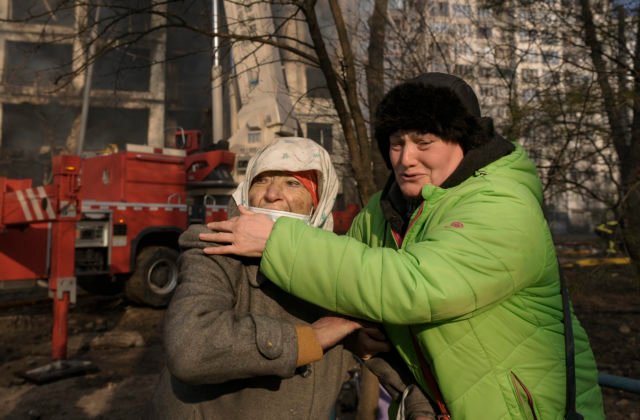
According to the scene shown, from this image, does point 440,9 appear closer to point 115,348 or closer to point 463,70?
point 463,70

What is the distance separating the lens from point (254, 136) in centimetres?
1083

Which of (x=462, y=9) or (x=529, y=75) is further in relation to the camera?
(x=462, y=9)

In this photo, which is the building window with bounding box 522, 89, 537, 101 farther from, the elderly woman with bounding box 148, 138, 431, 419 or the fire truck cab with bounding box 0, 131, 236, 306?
the fire truck cab with bounding box 0, 131, 236, 306

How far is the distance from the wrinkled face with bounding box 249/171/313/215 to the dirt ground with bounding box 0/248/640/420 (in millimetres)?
2865

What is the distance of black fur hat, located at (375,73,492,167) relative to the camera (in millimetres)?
1550

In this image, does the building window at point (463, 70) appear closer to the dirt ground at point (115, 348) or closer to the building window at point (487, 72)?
the building window at point (487, 72)

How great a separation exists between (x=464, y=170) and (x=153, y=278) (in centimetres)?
795

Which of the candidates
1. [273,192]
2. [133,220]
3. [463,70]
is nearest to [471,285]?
[273,192]

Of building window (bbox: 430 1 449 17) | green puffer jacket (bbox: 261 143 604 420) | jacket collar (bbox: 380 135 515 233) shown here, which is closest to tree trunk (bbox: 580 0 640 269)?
building window (bbox: 430 1 449 17)

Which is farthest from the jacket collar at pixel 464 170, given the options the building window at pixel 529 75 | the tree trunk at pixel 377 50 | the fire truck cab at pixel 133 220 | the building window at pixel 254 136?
the building window at pixel 254 136

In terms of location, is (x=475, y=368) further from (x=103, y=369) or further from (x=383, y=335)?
(x=103, y=369)

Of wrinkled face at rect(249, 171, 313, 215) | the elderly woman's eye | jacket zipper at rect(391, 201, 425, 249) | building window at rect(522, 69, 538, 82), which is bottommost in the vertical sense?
jacket zipper at rect(391, 201, 425, 249)

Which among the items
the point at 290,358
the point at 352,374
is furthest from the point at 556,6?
the point at 290,358

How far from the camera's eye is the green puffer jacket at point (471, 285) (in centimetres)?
122
